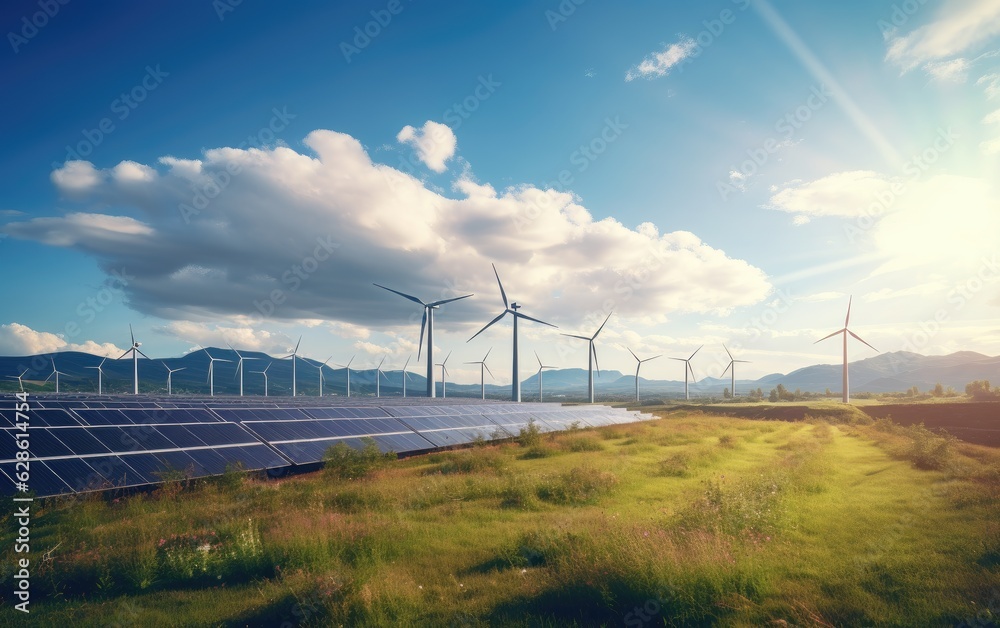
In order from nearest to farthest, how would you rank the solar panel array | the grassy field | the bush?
the grassy field, the solar panel array, the bush

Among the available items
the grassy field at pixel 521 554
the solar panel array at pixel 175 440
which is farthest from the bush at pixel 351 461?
the grassy field at pixel 521 554

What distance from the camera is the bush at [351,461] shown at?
27.1 m

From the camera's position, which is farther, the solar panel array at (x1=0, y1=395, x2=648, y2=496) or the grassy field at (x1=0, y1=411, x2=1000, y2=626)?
the solar panel array at (x1=0, y1=395, x2=648, y2=496)

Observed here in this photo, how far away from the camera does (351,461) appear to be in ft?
90.6

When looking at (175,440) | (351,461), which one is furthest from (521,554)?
(175,440)

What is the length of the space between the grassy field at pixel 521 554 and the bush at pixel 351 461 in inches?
77.9

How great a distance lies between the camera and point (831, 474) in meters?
27.8

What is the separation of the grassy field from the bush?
77.9 inches

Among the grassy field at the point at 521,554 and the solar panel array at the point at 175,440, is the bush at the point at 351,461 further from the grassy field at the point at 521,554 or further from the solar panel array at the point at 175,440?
the grassy field at the point at 521,554

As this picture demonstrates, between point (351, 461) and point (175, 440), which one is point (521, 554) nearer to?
point (351, 461)

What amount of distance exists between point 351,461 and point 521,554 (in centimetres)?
1576

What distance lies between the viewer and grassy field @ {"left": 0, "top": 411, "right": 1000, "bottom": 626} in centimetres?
1079

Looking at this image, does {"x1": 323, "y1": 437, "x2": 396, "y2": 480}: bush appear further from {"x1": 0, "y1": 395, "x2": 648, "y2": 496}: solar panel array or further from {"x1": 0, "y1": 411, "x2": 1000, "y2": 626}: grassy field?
{"x1": 0, "y1": 411, "x2": 1000, "y2": 626}: grassy field

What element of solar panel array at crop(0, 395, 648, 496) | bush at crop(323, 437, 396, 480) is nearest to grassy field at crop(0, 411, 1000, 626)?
solar panel array at crop(0, 395, 648, 496)
